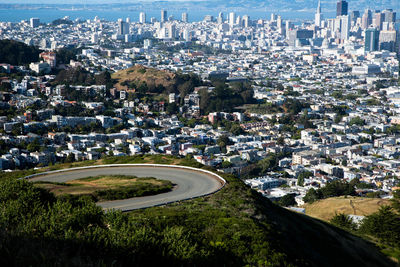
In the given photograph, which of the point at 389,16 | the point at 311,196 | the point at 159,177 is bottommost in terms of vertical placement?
the point at 311,196

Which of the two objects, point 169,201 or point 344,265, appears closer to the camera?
point 344,265

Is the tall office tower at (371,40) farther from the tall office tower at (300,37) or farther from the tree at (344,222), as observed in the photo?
the tree at (344,222)

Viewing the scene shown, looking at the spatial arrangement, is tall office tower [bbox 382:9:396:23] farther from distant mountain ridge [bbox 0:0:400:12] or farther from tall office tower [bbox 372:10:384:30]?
distant mountain ridge [bbox 0:0:400:12]

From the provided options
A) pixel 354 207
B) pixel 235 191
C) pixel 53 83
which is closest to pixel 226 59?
pixel 53 83

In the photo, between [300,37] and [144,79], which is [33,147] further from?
[300,37]


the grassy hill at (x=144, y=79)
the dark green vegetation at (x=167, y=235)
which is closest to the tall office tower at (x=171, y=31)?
the grassy hill at (x=144, y=79)

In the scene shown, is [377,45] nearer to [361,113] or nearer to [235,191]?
[361,113]

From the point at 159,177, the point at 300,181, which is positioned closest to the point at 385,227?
the point at 159,177
